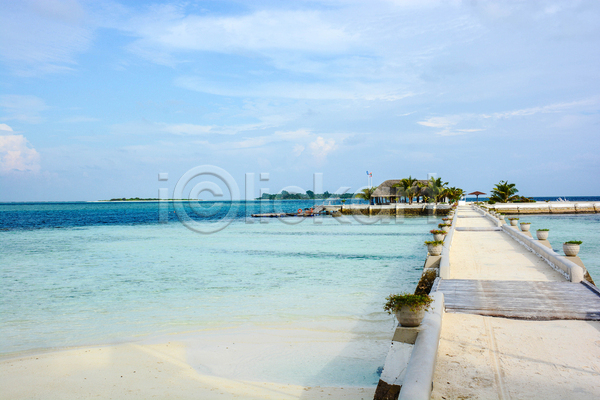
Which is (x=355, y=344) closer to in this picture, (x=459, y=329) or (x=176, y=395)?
(x=459, y=329)

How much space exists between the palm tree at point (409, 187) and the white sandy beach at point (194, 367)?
5328 centimetres

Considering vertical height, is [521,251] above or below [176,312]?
above

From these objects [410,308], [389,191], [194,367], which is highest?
→ [389,191]

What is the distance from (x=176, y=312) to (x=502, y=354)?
7.57 metres

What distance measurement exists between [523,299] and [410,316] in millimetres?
3244

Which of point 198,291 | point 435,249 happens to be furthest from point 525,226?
point 198,291

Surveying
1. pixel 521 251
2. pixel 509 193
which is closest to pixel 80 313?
pixel 521 251

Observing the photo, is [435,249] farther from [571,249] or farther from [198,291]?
[198,291]

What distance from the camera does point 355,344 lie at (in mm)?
7195

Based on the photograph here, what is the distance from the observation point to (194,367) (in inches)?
254

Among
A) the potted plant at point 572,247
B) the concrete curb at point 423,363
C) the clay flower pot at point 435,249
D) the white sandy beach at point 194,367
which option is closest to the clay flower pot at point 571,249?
the potted plant at point 572,247

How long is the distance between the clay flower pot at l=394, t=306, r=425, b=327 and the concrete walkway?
0.44m

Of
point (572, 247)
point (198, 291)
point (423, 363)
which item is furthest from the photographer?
point (198, 291)

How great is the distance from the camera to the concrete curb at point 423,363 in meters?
3.29
